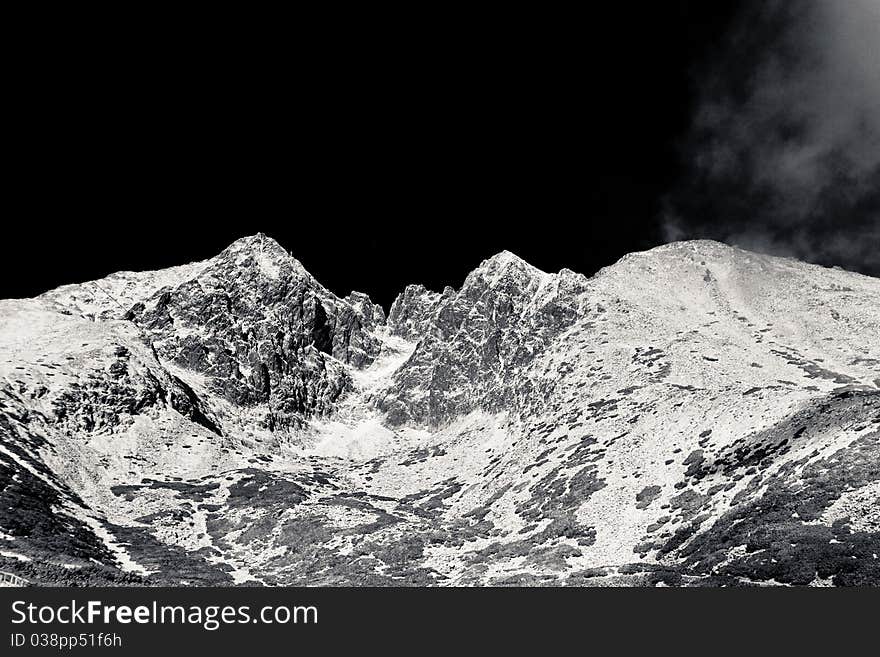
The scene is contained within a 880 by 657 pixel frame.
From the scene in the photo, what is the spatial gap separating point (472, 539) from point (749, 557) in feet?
134

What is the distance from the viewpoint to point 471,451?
458ft

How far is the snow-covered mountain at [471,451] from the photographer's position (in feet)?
187

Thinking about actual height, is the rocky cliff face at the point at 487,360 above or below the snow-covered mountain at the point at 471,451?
above

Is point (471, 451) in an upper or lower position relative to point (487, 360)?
lower

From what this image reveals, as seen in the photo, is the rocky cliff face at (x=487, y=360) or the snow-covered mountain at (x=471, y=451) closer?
the snow-covered mountain at (x=471, y=451)

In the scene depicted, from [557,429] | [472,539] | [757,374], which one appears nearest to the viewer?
[472,539]

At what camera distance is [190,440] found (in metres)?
125

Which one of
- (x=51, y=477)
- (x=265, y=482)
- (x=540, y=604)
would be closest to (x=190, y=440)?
(x=265, y=482)

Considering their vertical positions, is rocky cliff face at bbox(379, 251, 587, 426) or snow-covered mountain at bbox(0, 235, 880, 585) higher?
rocky cliff face at bbox(379, 251, 587, 426)

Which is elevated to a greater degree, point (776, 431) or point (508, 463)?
point (508, 463)

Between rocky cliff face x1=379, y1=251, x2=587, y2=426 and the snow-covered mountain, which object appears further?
rocky cliff face x1=379, y1=251, x2=587, y2=426

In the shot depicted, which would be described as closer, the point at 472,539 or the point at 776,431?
the point at 776,431

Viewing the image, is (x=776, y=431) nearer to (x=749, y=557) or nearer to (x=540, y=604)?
(x=749, y=557)

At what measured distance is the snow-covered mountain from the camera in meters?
56.9
